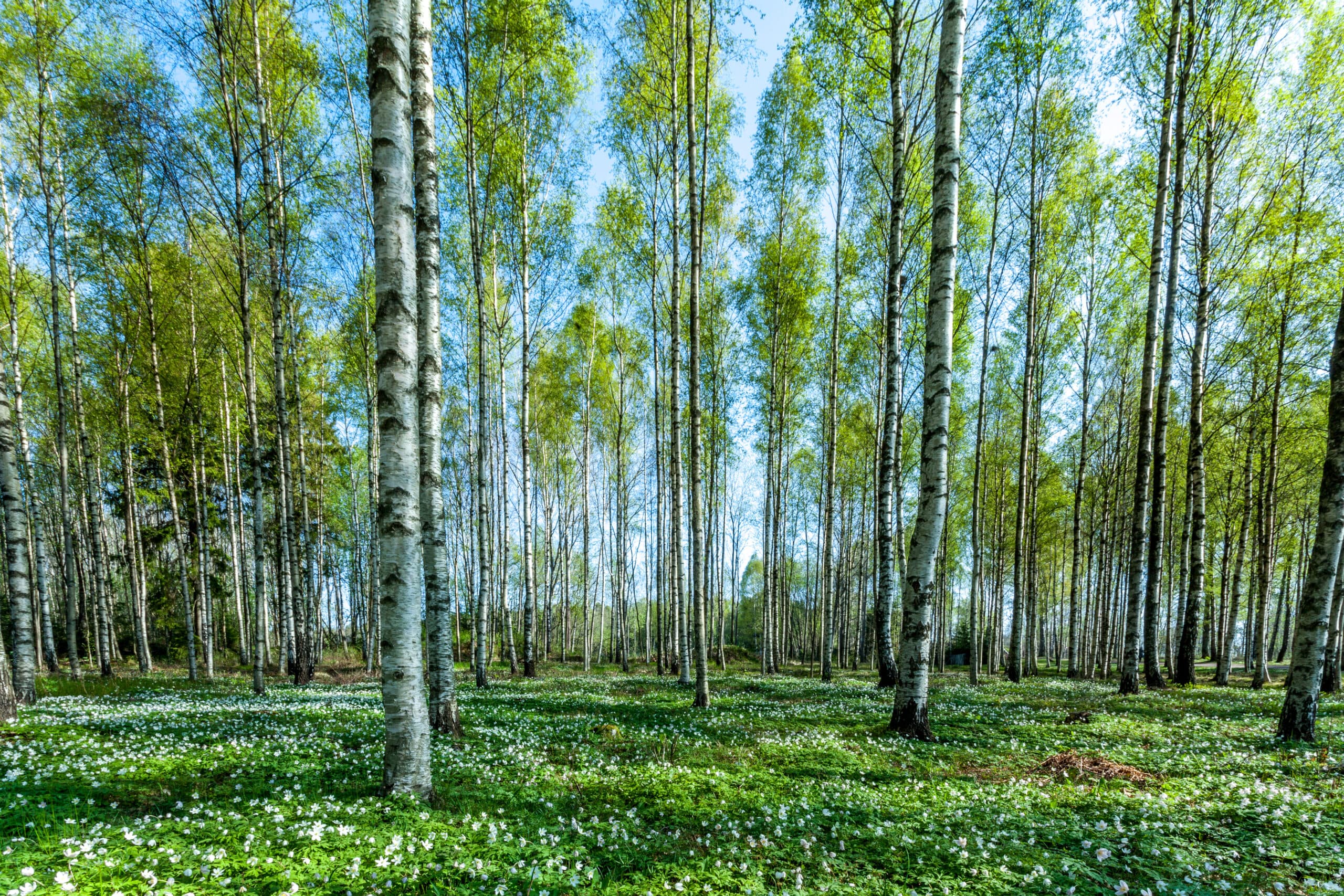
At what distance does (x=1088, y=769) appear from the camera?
6.65 metres

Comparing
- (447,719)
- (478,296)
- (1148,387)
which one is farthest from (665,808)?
(1148,387)

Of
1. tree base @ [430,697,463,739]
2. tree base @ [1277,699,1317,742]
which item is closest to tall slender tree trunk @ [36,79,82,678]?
tree base @ [430,697,463,739]

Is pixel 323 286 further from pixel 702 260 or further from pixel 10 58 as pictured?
pixel 702 260

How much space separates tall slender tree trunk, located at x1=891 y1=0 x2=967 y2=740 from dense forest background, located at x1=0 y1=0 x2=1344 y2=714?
98.9 inches

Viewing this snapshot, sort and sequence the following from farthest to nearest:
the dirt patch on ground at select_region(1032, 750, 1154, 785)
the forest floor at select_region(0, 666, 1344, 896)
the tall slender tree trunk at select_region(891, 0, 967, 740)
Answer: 1. the tall slender tree trunk at select_region(891, 0, 967, 740)
2. the dirt patch on ground at select_region(1032, 750, 1154, 785)
3. the forest floor at select_region(0, 666, 1344, 896)

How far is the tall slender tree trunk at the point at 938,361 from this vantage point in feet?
25.9

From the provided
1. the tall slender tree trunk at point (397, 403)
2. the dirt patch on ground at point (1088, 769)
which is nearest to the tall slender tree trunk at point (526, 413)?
the tall slender tree trunk at point (397, 403)

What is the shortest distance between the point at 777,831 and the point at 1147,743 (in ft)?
23.9

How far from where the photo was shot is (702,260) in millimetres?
21766

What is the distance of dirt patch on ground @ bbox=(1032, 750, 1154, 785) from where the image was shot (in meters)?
6.32

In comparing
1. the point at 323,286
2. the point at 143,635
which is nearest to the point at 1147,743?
the point at 323,286

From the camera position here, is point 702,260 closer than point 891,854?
No

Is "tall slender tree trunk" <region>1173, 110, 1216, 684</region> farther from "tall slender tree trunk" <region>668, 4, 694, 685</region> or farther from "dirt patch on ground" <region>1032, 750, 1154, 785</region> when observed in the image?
"tall slender tree trunk" <region>668, 4, 694, 685</region>

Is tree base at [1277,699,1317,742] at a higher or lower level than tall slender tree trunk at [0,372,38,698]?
lower
